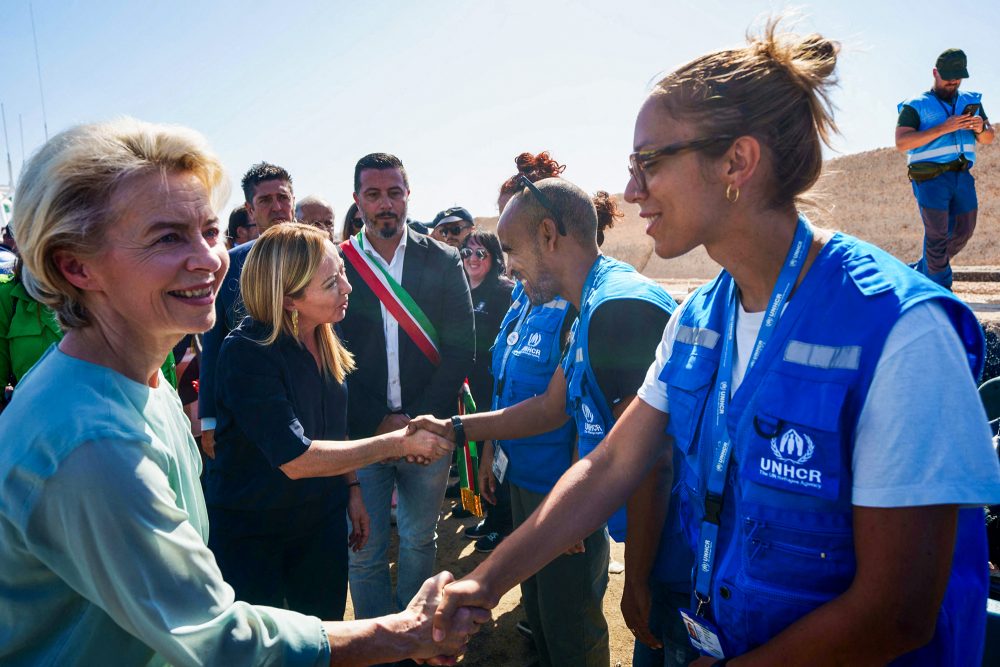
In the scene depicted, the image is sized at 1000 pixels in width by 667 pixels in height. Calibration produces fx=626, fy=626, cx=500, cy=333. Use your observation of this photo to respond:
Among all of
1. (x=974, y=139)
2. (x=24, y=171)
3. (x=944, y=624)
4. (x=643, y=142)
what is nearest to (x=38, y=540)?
(x=24, y=171)

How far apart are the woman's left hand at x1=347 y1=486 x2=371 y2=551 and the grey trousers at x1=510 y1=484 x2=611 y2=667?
104cm

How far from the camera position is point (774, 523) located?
4.62ft

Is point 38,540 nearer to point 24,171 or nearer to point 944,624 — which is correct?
point 24,171

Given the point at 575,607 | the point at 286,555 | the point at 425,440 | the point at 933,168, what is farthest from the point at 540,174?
the point at 933,168

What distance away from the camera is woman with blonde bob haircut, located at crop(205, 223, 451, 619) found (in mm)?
2611

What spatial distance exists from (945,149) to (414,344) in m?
5.01

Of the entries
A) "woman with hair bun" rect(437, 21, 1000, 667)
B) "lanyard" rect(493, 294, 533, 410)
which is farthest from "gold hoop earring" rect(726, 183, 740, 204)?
"lanyard" rect(493, 294, 533, 410)

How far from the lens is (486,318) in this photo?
19.1 feet

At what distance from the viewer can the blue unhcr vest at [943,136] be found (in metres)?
5.49

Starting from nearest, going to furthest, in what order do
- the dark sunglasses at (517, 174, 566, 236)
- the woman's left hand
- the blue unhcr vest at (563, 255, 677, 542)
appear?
1. the blue unhcr vest at (563, 255, 677, 542)
2. the dark sunglasses at (517, 174, 566, 236)
3. the woman's left hand

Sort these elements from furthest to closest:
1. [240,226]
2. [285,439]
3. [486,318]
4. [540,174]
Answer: [240,226]
[486,318]
[540,174]
[285,439]

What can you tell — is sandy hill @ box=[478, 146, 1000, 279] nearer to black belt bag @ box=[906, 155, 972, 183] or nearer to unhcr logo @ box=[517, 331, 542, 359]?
black belt bag @ box=[906, 155, 972, 183]

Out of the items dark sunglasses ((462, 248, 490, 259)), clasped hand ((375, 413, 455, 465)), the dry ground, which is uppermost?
dark sunglasses ((462, 248, 490, 259))

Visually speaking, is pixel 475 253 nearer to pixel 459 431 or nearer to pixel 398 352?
pixel 398 352
